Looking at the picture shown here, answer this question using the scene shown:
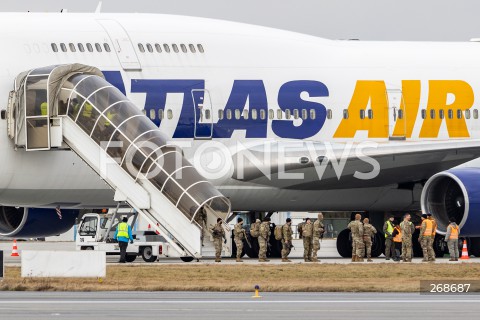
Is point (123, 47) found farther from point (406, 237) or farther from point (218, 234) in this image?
point (406, 237)

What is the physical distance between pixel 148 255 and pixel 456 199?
8.16 metres

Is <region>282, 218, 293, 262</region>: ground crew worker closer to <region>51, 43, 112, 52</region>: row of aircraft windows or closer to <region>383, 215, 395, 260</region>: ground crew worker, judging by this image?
<region>383, 215, 395, 260</region>: ground crew worker

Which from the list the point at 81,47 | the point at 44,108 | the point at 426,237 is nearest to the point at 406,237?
the point at 426,237

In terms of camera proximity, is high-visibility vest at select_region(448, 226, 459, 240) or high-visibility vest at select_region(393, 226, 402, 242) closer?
high-visibility vest at select_region(448, 226, 459, 240)

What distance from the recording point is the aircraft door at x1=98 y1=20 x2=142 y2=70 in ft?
102

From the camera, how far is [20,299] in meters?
20.0

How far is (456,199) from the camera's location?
3269 cm

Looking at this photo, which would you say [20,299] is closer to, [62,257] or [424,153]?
[62,257]

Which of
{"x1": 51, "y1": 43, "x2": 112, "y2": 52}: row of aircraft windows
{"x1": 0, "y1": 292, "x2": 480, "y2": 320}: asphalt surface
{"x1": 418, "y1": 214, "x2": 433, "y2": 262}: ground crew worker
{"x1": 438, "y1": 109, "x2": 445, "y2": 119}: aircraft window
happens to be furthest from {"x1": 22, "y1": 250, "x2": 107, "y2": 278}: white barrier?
{"x1": 438, "y1": 109, "x2": 445, "y2": 119}: aircraft window

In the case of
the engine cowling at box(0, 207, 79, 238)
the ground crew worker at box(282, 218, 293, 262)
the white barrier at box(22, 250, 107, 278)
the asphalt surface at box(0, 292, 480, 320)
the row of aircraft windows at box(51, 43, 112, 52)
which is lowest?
the asphalt surface at box(0, 292, 480, 320)

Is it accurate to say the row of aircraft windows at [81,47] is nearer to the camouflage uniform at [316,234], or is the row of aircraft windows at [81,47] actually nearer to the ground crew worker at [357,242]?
the camouflage uniform at [316,234]

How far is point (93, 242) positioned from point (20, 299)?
18260 millimetres

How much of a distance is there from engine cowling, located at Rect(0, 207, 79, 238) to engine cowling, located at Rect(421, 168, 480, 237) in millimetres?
9533

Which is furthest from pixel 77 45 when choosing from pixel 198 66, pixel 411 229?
pixel 411 229
